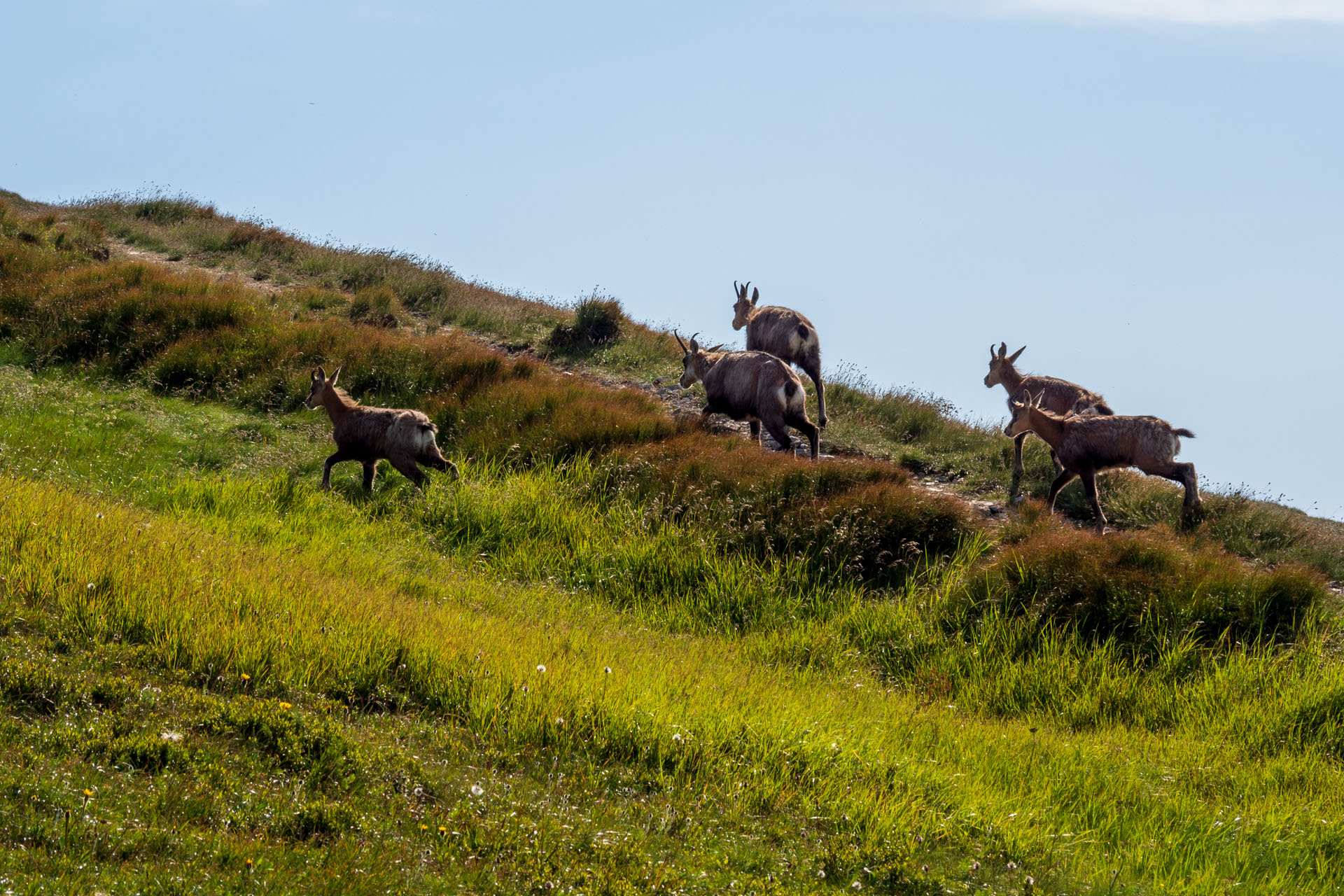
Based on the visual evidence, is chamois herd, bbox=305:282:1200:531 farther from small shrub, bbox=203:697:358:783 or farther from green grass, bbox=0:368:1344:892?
small shrub, bbox=203:697:358:783

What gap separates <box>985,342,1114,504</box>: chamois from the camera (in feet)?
49.0

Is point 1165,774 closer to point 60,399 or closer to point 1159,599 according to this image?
point 1159,599

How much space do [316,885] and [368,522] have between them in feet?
26.6

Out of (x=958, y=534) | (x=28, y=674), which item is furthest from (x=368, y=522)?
(x=958, y=534)

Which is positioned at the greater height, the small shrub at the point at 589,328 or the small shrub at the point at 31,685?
the small shrub at the point at 589,328

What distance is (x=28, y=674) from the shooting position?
607 cm

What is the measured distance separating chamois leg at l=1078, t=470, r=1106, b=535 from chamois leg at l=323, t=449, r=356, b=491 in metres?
9.62

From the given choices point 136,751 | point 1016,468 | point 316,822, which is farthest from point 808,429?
point 136,751

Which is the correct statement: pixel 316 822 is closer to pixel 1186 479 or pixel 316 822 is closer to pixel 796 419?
pixel 796 419

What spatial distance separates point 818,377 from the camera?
1753cm

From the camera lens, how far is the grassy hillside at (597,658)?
5.44 metres

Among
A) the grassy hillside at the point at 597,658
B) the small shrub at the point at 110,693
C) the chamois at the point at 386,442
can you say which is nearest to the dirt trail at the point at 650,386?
the grassy hillside at the point at 597,658

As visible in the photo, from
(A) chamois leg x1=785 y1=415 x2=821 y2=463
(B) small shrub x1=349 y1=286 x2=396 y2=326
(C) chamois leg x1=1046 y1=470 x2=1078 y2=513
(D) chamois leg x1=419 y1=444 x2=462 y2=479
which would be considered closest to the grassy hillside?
(D) chamois leg x1=419 y1=444 x2=462 y2=479

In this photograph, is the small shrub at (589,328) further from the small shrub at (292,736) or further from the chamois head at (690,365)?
the small shrub at (292,736)
